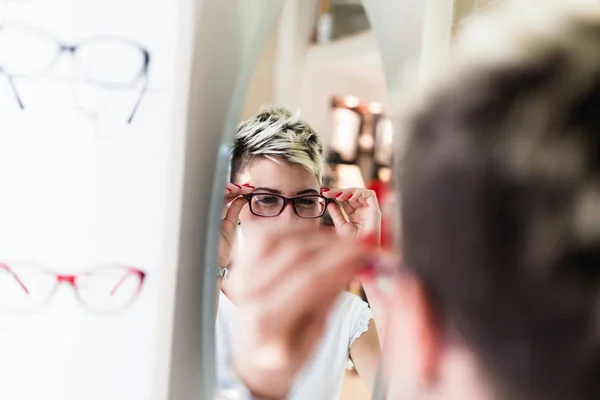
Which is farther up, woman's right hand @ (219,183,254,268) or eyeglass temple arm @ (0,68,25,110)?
eyeglass temple arm @ (0,68,25,110)

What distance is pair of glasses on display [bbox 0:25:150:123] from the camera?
1.17 feet

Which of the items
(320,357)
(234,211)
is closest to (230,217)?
(234,211)

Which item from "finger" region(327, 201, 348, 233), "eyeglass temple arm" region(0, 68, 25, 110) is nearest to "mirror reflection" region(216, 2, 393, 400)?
"finger" region(327, 201, 348, 233)

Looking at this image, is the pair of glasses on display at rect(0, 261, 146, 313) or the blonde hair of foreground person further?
the pair of glasses on display at rect(0, 261, 146, 313)

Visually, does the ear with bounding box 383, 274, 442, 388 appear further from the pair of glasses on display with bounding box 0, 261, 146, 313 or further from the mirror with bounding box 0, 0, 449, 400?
the pair of glasses on display with bounding box 0, 261, 146, 313

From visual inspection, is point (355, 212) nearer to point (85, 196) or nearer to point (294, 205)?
point (294, 205)

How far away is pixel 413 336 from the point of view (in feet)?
0.91

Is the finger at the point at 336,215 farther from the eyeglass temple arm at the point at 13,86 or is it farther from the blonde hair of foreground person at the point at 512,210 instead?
the eyeglass temple arm at the point at 13,86

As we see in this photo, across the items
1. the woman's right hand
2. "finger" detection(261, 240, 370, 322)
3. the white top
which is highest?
the woman's right hand

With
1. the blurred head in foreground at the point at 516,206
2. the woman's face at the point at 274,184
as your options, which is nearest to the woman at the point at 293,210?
the woman's face at the point at 274,184

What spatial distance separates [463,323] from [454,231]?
45 mm

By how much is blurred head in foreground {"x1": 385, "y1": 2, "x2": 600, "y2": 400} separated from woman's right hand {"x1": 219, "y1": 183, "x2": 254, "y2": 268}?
15 centimetres

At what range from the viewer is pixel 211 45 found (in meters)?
0.37

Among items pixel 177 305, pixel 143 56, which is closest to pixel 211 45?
pixel 143 56
